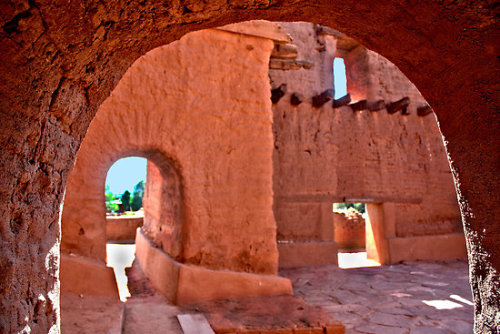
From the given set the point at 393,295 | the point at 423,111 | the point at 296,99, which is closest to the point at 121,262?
the point at 393,295

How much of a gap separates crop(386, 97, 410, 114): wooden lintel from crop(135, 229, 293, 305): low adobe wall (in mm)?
6060

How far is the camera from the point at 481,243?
139 centimetres

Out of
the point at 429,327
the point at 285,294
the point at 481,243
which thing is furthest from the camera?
the point at 285,294

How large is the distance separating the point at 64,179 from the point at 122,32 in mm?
594

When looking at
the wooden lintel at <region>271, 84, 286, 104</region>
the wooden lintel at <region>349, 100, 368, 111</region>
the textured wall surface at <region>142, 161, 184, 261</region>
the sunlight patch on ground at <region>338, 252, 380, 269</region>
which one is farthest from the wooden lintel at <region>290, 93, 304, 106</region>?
the sunlight patch on ground at <region>338, 252, 380, 269</region>

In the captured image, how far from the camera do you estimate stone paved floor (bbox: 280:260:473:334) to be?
3900 mm

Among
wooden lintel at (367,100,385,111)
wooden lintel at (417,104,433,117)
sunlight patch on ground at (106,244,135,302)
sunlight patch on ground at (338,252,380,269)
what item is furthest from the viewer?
wooden lintel at (417,104,433,117)

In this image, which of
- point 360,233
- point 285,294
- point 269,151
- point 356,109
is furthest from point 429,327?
point 360,233

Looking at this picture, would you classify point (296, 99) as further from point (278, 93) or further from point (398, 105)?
point (398, 105)

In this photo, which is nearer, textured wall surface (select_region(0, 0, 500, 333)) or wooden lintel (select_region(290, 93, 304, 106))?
textured wall surface (select_region(0, 0, 500, 333))

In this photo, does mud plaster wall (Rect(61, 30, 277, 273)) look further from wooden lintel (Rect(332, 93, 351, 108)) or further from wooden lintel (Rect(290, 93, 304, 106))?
wooden lintel (Rect(332, 93, 351, 108))

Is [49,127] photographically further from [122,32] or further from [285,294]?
[285,294]

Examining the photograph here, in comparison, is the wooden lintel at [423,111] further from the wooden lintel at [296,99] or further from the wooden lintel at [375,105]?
the wooden lintel at [296,99]

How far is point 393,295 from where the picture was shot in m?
5.21
